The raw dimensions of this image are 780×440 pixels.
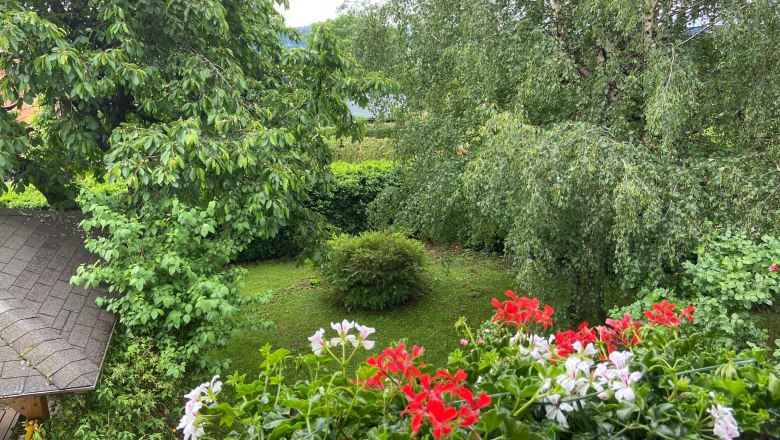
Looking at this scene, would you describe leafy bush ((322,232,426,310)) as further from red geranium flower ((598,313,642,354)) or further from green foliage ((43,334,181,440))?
red geranium flower ((598,313,642,354))

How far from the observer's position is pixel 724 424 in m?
0.92

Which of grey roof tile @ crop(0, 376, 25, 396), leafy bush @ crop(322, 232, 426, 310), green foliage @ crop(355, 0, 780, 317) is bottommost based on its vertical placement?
leafy bush @ crop(322, 232, 426, 310)

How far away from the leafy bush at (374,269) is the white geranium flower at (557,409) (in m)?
5.61

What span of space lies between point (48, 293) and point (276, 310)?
3956 mm

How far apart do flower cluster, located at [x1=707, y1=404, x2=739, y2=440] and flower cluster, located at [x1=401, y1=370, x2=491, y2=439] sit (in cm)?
41

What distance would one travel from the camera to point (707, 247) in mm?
3232

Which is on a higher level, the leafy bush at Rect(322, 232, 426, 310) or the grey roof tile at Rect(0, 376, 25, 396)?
the grey roof tile at Rect(0, 376, 25, 396)

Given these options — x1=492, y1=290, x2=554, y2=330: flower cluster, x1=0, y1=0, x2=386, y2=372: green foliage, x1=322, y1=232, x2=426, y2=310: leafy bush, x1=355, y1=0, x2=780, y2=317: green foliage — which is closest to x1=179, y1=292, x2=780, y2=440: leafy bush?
x1=492, y1=290, x2=554, y2=330: flower cluster

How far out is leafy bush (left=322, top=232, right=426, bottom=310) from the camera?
6.66m

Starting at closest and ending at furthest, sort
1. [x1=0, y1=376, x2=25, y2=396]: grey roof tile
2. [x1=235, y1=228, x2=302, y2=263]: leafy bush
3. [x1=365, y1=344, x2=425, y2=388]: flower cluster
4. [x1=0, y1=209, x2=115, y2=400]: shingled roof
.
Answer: [x1=365, y1=344, x2=425, y2=388]: flower cluster → [x1=0, y1=376, x2=25, y2=396]: grey roof tile → [x1=0, y1=209, x2=115, y2=400]: shingled roof → [x1=235, y1=228, x2=302, y2=263]: leafy bush

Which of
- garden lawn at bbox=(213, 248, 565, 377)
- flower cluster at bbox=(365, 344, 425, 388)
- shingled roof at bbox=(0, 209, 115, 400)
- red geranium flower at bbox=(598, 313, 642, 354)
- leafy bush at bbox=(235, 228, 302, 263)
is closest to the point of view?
flower cluster at bbox=(365, 344, 425, 388)

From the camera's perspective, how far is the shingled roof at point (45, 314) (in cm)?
265

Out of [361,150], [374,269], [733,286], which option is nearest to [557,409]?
[733,286]

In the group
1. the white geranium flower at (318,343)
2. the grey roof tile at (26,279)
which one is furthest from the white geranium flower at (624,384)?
the grey roof tile at (26,279)
